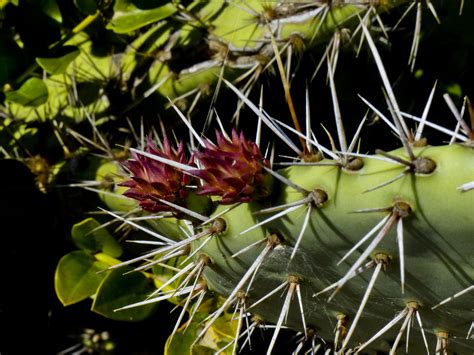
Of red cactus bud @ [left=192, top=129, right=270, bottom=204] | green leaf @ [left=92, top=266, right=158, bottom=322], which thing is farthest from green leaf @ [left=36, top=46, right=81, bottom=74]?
red cactus bud @ [left=192, top=129, right=270, bottom=204]

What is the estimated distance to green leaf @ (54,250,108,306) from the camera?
168cm

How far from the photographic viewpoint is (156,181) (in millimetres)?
1208

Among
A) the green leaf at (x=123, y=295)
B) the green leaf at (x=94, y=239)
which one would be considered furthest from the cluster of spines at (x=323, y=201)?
the green leaf at (x=94, y=239)

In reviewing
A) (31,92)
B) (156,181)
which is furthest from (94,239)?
(156,181)

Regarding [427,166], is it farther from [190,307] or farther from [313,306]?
[190,307]

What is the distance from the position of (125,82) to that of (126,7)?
6.9 inches

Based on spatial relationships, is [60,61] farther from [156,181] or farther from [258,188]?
[258,188]

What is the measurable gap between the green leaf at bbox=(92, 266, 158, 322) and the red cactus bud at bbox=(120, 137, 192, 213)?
0.40 meters

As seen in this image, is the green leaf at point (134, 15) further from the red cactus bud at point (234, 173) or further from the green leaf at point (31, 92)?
the red cactus bud at point (234, 173)

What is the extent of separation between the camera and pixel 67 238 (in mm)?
1892

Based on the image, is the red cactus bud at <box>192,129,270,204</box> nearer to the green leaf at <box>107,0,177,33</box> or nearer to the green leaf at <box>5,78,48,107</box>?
the green leaf at <box>107,0,177,33</box>

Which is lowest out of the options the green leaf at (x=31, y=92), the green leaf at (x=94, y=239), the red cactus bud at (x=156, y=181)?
Answer: the green leaf at (x=94, y=239)

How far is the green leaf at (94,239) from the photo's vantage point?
68.2 inches

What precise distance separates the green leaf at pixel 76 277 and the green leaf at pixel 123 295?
0.16 feet
